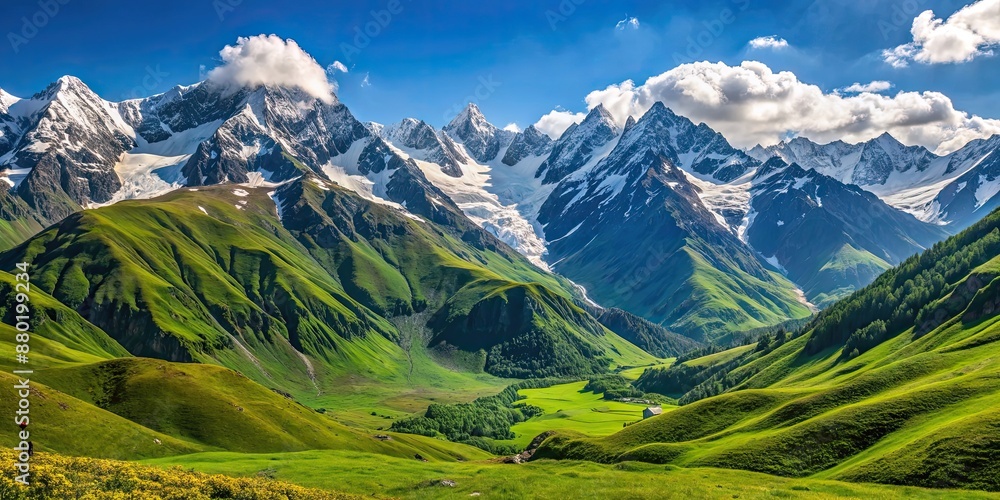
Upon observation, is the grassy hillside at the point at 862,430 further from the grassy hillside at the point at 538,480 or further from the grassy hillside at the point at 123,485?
the grassy hillside at the point at 123,485

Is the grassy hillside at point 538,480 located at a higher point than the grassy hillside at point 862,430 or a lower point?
lower

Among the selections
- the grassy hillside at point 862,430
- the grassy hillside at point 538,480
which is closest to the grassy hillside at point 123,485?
the grassy hillside at point 538,480

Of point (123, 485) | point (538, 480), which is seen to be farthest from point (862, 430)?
point (123, 485)

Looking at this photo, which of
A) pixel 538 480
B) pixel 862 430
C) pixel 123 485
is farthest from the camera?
pixel 862 430

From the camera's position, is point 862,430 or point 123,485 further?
point 862,430

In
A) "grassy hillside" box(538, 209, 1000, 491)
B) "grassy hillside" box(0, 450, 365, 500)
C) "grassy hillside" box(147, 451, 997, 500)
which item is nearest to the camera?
"grassy hillside" box(0, 450, 365, 500)

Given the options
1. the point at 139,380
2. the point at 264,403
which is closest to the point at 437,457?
the point at 264,403

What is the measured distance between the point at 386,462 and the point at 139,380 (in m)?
71.6

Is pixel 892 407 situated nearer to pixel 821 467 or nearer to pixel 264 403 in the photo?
pixel 821 467

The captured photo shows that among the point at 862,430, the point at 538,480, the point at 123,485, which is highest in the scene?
the point at 862,430

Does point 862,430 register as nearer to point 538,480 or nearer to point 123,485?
point 538,480

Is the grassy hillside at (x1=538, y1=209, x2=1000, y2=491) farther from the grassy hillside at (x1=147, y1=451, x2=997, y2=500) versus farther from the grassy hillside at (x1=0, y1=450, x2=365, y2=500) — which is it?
the grassy hillside at (x1=0, y1=450, x2=365, y2=500)

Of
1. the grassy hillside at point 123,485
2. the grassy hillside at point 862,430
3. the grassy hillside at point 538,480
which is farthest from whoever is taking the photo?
the grassy hillside at point 862,430

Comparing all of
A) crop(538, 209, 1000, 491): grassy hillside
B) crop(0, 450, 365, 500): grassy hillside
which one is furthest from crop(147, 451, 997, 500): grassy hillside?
crop(0, 450, 365, 500): grassy hillside
